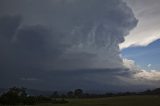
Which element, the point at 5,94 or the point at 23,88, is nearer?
the point at 5,94

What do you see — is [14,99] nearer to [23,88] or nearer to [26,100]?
[26,100]

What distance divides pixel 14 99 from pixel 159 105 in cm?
6597

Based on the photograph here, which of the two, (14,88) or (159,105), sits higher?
(14,88)

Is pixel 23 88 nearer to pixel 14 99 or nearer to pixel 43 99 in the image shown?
pixel 43 99

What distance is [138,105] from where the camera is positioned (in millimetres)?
113875

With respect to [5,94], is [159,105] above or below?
below

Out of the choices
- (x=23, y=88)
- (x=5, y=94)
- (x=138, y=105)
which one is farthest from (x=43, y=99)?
(x=138, y=105)

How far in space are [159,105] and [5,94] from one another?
2808 inches

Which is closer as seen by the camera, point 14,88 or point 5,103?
point 5,103

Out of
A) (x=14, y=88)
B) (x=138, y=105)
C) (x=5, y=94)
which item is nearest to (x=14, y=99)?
(x=5, y=94)

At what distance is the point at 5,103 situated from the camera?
14250 cm


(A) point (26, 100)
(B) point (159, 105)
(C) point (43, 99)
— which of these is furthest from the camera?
(C) point (43, 99)

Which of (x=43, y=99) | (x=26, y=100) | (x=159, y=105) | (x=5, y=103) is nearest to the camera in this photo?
(x=159, y=105)

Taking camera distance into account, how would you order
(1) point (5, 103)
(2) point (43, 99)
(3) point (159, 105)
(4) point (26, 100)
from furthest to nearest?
(2) point (43, 99) < (4) point (26, 100) < (1) point (5, 103) < (3) point (159, 105)
